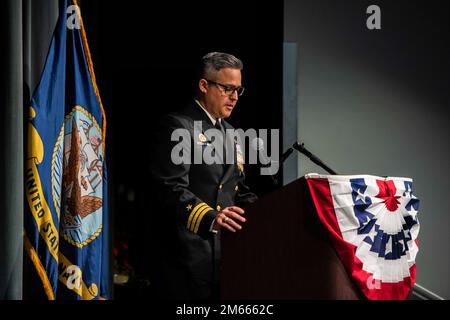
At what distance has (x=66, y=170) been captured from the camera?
2.62 m

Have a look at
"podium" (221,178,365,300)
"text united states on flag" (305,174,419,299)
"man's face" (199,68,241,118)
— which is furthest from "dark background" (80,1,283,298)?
"text united states on flag" (305,174,419,299)

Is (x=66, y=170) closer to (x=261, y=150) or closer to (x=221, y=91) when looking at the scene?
(x=221, y=91)

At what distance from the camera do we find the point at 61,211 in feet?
8.56

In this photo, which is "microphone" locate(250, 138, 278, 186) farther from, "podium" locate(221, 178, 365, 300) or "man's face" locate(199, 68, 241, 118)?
"podium" locate(221, 178, 365, 300)

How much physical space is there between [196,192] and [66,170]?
22.2 inches

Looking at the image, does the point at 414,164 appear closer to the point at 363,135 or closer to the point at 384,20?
the point at 363,135

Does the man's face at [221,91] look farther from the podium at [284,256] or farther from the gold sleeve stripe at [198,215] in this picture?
the podium at [284,256]

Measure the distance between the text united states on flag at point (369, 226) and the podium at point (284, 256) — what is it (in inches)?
1.3

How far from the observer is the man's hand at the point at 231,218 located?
2.15 metres

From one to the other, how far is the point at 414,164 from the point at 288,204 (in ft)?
6.32

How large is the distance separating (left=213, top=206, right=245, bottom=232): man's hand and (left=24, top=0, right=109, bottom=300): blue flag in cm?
75

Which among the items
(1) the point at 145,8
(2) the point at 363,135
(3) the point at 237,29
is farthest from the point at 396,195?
(1) the point at 145,8

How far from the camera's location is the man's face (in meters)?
2.70
